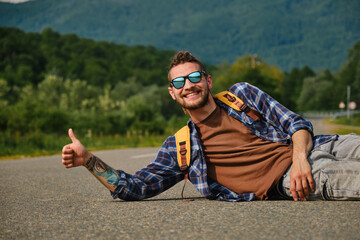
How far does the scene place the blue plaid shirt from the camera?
3.39m

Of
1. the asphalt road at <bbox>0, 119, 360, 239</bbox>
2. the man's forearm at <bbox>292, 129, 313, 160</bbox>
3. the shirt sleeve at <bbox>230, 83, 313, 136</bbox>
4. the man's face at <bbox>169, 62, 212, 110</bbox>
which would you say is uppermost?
the man's face at <bbox>169, 62, 212, 110</bbox>

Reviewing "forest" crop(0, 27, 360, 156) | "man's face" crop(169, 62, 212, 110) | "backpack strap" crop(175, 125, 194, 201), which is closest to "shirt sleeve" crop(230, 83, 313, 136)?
"man's face" crop(169, 62, 212, 110)

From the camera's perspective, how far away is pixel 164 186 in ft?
12.1

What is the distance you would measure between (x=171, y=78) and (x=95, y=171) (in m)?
0.96

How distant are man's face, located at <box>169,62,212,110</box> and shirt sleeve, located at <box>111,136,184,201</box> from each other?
392 mm

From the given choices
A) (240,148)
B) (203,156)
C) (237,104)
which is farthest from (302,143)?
(203,156)

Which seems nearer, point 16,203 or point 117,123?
point 16,203

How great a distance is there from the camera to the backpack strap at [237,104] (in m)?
3.40

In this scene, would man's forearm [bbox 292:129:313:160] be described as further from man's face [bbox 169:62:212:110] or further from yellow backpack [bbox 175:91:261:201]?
man's face [bbox 169:62:212:110]

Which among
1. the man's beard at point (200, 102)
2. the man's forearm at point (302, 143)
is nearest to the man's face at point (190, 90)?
the man's beard at point (200, 102)

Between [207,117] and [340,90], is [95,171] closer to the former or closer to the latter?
[207,117]

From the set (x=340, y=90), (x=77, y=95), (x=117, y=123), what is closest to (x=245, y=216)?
(x=117, y=123)

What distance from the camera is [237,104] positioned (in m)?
3.43

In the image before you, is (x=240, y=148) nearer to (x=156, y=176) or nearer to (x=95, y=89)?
(x=156, y=176)
